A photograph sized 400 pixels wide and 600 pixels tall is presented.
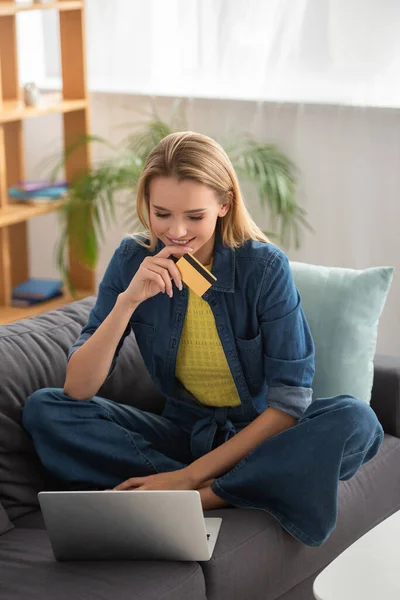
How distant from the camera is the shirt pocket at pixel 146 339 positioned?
2201 mm

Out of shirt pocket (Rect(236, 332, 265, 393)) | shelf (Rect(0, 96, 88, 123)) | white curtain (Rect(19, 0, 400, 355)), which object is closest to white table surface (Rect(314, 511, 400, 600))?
Answer: shirt pocket (Rect(236, 332, 265, 393))

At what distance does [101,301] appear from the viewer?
2174 mm

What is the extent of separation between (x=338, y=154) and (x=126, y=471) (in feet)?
5.56

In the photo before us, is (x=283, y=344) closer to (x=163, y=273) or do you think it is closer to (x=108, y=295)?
(x=163, y=273)

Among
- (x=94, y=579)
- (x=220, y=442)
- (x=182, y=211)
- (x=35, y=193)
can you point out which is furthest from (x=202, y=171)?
(x=35, y=193)

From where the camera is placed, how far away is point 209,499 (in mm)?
1995

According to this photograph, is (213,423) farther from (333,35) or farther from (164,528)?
(333,35)

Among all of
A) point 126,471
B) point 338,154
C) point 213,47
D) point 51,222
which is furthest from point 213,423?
point 51,222

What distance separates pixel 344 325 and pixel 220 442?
1.38ft

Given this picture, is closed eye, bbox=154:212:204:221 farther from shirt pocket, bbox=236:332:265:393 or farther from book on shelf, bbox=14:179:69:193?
book on shelf, bbox=14:179:69:193

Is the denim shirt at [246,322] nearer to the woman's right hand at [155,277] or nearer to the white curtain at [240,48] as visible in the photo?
the woman's right hand at [155,277]

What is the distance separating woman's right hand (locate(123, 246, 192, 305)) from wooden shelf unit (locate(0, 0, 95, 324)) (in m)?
1.49

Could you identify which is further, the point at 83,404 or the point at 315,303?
the point at 315,303

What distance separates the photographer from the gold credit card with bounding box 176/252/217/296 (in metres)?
1.96
